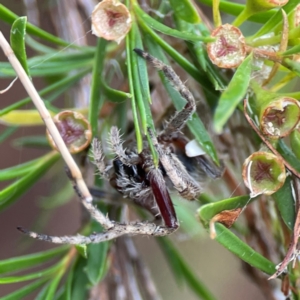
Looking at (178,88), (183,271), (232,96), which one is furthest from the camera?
(183,271)

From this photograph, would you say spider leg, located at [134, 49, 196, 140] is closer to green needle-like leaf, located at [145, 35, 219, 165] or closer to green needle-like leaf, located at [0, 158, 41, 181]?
green needle-like leaf, located at [145, 35, 219, 165]

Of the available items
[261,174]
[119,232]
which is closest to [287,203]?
[261,174]

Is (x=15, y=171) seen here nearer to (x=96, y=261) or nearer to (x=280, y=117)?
(x=96, y=261)

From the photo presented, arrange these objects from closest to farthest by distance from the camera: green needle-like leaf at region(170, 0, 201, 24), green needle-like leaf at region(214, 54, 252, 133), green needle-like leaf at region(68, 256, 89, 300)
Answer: green needle-like leaf at region(214, 54, 252, 133) < green needle-like leaf at region(170, 0, 201, 24) < green needle-like leaf at region(68, 256, 89, 300)

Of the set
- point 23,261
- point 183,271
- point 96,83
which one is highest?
point 96,83

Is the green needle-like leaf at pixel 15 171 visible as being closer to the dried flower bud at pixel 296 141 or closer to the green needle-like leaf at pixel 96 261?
the green needle-like leaf at pixel 96 261

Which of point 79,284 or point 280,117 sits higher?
point 280,117

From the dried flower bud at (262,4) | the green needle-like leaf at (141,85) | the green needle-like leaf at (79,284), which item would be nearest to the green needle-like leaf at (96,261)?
the green needle-like leaf at (79,284)

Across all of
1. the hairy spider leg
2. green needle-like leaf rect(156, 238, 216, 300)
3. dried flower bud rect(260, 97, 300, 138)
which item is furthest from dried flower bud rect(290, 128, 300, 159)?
green needle-like leaf rect(156, 238, 216, 300)
